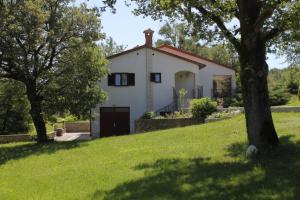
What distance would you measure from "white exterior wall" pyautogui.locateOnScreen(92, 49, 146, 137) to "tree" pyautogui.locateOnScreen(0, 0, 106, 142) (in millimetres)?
11915

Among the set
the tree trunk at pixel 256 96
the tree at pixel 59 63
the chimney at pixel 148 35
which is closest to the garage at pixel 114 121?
the chimney at pixel 148 35

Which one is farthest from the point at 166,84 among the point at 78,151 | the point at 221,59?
the point at 221,59

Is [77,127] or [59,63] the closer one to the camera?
[59,63]

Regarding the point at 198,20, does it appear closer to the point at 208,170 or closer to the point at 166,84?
the point at 208,170

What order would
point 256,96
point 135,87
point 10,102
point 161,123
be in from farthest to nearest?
point 135,87
point 161,123
point 10,102
point 256,96

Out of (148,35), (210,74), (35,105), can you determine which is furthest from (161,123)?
(210,74)

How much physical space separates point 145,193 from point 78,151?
1094 cm

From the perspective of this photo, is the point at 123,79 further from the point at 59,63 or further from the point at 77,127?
the point at 59,63

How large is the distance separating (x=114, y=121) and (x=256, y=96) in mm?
28633

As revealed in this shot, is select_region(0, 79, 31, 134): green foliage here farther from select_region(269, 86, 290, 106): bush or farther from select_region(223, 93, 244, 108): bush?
select_region(269, 86, 290, 106): bush

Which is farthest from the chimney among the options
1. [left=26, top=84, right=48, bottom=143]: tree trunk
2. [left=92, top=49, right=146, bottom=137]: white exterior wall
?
[left=26, top=84, right=48, bottom=143]: tree trunk

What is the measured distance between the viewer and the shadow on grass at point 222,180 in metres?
10.0

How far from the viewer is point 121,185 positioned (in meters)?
12.0

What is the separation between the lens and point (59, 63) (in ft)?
97.8
